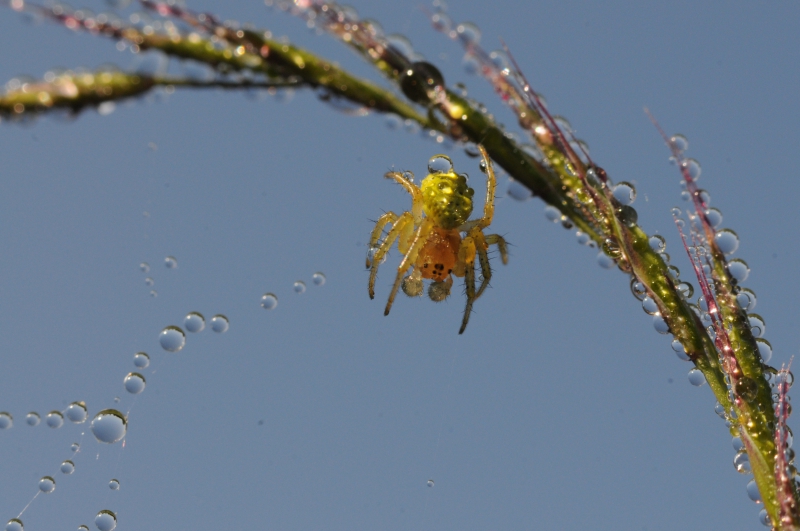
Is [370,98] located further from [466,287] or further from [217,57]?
[466,287]

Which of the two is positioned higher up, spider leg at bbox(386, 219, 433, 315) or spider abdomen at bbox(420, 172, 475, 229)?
spider abdomen at bbox(420, 172, 475, 229)

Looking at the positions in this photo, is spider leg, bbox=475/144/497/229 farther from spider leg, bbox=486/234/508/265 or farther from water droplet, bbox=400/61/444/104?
water droplet, bbox=400/61/444/104

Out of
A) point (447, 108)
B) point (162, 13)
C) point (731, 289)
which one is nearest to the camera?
point (162, 13)

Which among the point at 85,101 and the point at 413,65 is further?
the point at 413,65

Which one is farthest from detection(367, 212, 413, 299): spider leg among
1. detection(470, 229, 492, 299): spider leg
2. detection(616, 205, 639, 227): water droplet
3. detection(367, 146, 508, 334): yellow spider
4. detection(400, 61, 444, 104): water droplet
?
detection(400, 61, 444, 104): water droplet

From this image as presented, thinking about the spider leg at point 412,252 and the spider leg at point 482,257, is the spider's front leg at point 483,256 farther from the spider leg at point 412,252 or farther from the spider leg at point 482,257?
the spider leg at point 412,252

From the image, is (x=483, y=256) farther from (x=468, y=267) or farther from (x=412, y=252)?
(x=412, y=252)

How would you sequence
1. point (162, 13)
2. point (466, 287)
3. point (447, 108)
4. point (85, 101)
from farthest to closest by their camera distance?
point (466, 287)
point (447, 108)
point (162, 13)
point (85, 101)

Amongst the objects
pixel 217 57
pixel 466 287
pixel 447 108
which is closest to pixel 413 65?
pixel 447 108
